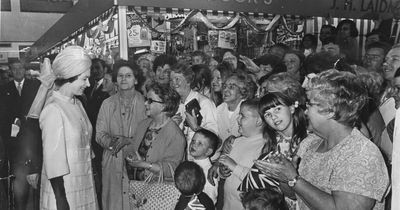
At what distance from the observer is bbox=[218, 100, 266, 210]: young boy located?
268cm

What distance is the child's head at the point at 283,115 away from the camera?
251 centimetres

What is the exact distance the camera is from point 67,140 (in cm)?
269

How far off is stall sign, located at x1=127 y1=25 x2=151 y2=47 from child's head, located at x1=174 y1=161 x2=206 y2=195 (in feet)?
8.45

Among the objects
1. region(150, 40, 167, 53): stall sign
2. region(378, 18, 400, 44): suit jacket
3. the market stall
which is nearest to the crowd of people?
the market stall

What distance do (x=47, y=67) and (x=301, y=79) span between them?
2.18 meters

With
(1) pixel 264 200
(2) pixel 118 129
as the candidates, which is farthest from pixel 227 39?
(1) pixel 264 200

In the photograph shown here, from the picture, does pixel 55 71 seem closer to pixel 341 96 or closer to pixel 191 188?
pixel 191 188

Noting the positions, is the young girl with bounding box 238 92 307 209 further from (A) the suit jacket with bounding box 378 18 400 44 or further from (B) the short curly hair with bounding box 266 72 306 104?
(A) the suit jacket with bounding box 378 18 400 44

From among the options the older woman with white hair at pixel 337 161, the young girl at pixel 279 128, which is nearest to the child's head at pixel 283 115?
the young girl at pixel 279 128

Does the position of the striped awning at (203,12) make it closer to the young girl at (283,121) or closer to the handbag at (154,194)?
the handbag at (154,194)

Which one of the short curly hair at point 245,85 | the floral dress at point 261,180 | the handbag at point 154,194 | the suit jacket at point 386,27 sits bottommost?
the handbag at point 154,194

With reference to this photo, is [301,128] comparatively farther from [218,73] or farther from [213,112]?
[218,73]

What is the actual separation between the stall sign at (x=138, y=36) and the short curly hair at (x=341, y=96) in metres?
3.51

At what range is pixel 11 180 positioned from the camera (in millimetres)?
2838
